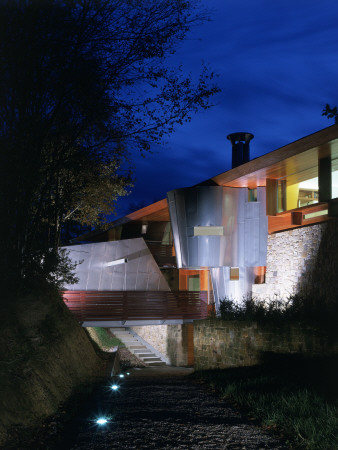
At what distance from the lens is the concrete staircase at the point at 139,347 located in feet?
75.9

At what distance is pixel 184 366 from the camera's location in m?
22.0

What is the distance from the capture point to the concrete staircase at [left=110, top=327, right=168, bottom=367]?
23125mm

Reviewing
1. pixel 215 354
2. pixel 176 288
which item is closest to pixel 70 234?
pixel 176 288

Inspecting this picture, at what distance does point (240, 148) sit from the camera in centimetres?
2041

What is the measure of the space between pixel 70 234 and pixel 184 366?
74.4ft

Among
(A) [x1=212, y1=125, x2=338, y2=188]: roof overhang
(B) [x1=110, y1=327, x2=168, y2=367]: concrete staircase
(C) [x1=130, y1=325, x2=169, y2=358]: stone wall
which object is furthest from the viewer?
(C) [x1=130, y1=325, x2=169, y2=358]: stone wall

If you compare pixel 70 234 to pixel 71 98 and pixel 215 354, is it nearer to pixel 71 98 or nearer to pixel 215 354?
pixel 215 354

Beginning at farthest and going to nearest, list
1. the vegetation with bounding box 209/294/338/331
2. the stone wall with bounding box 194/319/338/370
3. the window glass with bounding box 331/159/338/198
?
1. the window glass with bounding box 331/159/338/198
2. the vegetation with bounding box 209/294/338/331
3. the stone wall with bounding box 194/319/338/370

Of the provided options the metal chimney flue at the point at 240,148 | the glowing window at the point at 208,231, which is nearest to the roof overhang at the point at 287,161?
the glowing window at the point at 208,231

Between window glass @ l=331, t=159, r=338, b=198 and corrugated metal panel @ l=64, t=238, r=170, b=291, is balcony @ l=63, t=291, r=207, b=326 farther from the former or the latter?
window glass @ l=331, t=159, r=338, b=198

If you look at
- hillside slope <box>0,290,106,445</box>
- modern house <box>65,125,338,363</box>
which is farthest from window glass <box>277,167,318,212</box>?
hillside slope <box>0,290,106,445</box>

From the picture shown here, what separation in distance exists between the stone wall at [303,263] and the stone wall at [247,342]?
2.08 m

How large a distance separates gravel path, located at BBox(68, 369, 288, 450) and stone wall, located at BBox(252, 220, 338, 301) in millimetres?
5893

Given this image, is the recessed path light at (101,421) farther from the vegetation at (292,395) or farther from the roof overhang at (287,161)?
the roof overhang at (287,161)
